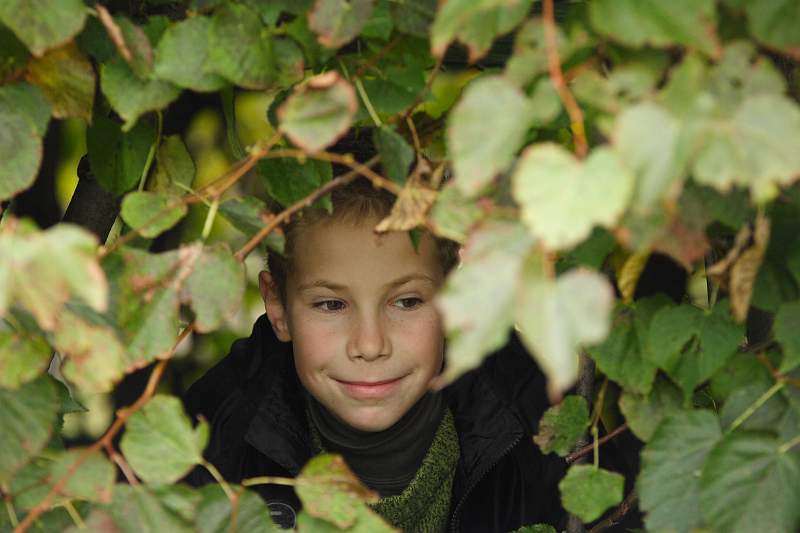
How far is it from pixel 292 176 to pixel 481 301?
25.0 inches

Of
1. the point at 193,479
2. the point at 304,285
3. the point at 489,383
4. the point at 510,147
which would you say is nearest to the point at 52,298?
the point at 510,147

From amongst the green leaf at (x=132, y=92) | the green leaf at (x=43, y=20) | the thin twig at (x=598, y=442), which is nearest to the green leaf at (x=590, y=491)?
the thin twig at (x=598, y=442)

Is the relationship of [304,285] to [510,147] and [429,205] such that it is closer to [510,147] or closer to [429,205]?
[429,205]

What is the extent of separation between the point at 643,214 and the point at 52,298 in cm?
48

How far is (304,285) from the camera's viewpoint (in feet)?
7.08

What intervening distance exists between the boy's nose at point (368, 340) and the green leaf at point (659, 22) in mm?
1266

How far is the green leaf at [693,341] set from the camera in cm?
115

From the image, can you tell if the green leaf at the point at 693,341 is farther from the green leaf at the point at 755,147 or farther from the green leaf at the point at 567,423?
the green leaf at the point at 755,147

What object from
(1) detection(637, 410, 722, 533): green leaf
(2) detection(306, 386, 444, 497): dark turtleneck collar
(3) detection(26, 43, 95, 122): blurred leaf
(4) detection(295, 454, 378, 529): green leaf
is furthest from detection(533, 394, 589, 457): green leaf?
(2) detection(306, 386, 444, 497): dark turtleneck collar

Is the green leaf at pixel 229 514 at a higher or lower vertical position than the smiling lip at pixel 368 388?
higher

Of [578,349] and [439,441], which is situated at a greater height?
[578,349]

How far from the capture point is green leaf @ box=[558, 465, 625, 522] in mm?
1236

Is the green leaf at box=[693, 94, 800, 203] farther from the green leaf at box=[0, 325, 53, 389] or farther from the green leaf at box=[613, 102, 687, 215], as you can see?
the green leaf at box=[0, 325, 53, 389]

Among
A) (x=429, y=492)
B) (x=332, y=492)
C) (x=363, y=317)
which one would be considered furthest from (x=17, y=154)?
(x=429, y=492)
